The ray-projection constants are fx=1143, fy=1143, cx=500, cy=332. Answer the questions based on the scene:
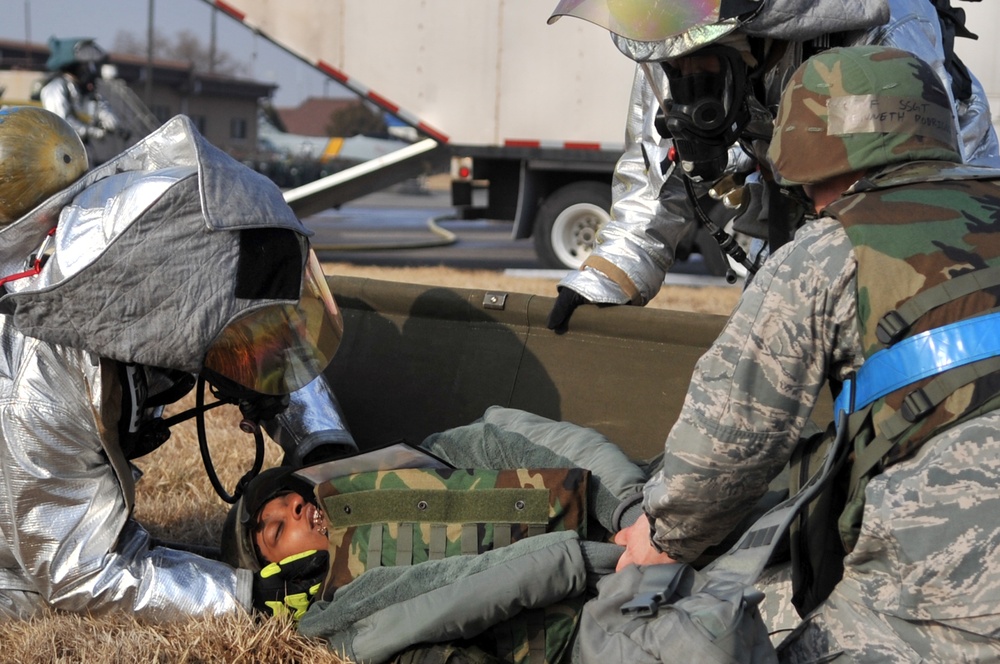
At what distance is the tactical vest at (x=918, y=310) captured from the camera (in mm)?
1831

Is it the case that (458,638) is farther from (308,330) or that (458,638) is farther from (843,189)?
(843,189)

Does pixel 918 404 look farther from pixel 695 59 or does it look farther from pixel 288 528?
pixel 288 528

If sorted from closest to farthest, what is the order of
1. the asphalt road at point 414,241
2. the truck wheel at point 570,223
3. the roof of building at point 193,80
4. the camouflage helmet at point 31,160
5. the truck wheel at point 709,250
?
1. the camouflage helmet at point 31,160
2. the truck wheel at point 709,250
3. the truck wheel at point 570,223
4. the asphalt road at point 414,241
5. the roof of building at point 193,80

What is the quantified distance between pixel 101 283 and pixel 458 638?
113 centimetres

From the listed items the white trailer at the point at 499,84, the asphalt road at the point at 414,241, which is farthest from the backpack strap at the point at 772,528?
the white trailer at the point at 499,84

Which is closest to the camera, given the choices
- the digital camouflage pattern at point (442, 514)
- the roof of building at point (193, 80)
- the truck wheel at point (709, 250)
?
the digital camouflage pattern at point (442, 514)

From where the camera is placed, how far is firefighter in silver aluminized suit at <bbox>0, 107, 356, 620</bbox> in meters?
2.58

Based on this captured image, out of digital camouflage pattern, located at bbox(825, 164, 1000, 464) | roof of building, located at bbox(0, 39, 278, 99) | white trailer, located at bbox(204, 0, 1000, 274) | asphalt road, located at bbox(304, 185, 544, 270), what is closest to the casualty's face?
digital camouflage pattern, located at bbox(825, 164, 1000, 464)

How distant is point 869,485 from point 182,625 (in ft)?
5.72

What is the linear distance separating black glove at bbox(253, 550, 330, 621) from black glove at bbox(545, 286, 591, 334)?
1263 mm

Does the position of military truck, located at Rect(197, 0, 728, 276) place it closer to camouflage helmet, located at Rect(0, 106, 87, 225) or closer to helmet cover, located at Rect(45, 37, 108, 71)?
helmet cover, located at Rect(45, 37, 108, 71)

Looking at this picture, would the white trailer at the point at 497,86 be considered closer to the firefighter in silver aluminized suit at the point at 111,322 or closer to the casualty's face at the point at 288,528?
the casualty's face at the point at 288,528

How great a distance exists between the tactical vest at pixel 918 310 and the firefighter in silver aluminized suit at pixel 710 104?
1.12 metres

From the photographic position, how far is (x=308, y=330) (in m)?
3.11
